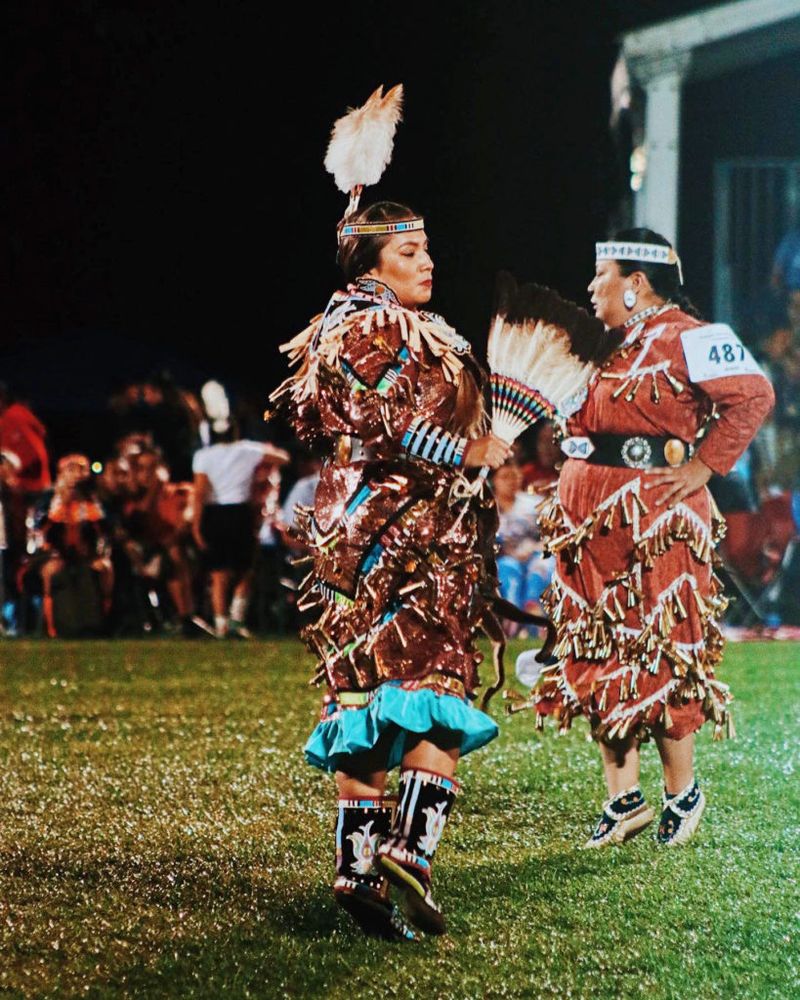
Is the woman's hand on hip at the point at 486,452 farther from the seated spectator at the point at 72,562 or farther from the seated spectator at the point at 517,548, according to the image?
the seated spectator at the point at 72,562

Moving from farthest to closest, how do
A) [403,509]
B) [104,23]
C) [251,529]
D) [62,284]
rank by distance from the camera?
[62,284]
[104,23]
[251,529]
[403,509]

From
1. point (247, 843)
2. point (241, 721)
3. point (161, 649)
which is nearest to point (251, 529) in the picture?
point (161, 649)

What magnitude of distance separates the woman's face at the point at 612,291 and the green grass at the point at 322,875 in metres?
1.71

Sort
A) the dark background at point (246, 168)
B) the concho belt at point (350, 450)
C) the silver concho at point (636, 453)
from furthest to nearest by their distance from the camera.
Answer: the dark background at point (246, 168) < the silver concho at point (636, 453) < the concho belt at point (350, 450)

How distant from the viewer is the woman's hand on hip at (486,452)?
4547 millimetres

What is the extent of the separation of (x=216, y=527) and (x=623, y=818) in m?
8.29

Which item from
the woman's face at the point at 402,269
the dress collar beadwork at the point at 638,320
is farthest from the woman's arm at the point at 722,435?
the woman's face at the point at 402,269

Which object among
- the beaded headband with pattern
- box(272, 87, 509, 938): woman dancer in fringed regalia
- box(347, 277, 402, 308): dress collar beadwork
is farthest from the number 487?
box(347, 277, 402, 308): dress collar beadwork

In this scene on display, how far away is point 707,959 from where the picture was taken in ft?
14.0

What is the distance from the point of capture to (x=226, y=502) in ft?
44.9

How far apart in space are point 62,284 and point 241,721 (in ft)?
62.8

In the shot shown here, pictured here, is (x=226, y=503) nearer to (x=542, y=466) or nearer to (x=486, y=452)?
(x=542, y=466)

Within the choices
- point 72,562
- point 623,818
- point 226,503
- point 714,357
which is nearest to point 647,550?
point 714,357

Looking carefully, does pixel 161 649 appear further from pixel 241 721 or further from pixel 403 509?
pixel 403 509
